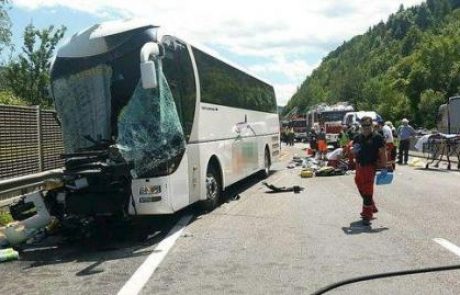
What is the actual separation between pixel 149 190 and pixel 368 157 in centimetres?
371

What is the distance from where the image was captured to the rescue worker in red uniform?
10664mm

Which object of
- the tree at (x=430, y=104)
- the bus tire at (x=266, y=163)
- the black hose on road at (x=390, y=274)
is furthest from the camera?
the tree at (x=430, y=104)

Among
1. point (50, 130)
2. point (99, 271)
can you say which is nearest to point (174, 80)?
point (99, 271)

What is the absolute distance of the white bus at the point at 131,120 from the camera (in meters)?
9.27

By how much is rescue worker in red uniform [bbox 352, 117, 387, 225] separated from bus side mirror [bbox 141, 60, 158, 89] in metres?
3.77

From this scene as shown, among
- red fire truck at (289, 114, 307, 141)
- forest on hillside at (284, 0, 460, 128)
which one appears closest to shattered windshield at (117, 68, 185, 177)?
red fire truck at (289, 114, 307, 141)

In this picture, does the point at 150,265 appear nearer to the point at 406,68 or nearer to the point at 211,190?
the point at 211,190

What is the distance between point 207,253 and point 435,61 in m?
93.2

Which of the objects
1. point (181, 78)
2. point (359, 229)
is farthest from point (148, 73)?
point (359, 229)

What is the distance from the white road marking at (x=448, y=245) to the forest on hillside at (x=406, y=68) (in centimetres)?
8324

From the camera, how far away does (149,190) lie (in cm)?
945

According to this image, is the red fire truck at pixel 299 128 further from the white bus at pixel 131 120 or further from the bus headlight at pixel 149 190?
the bus headlight at pixel 149 190

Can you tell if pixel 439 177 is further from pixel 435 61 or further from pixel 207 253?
pixel 435 61

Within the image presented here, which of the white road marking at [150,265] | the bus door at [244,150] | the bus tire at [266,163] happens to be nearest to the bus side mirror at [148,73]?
the white road marking at [150,265]
